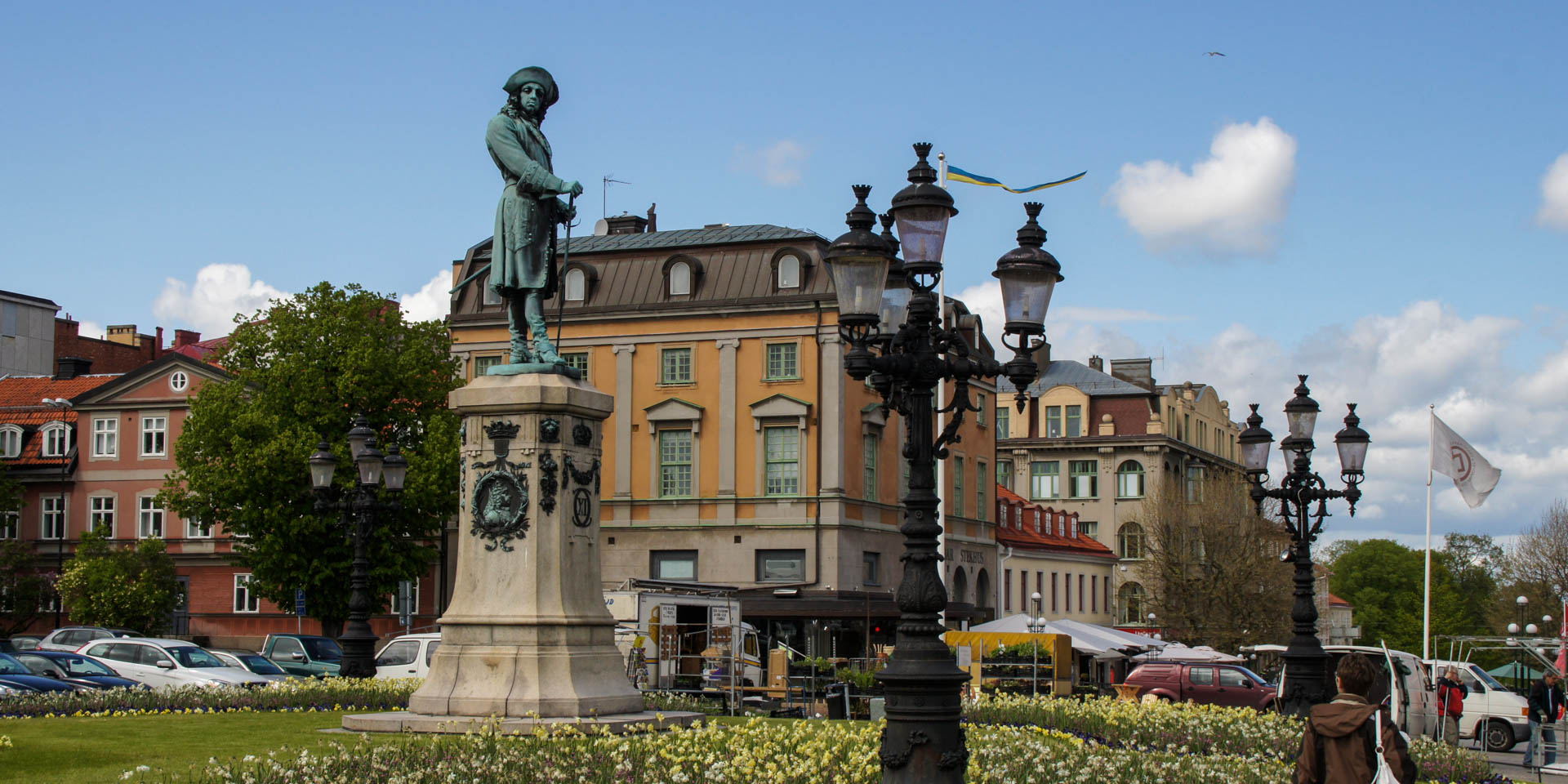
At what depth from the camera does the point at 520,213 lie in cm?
1706

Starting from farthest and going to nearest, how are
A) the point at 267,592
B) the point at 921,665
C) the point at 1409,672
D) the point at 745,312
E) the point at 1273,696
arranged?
the point at 745,312 < the point at 267,592 < the point at 1273,696 < the point at 1409,672 < the point at 921,665

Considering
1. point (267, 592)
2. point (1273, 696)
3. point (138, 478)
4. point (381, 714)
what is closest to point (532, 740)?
point (381, 714)

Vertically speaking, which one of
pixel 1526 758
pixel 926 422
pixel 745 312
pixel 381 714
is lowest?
pixel 1526 758

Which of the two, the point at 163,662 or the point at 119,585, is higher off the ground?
the point at 119,585

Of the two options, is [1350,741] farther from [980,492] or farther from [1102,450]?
[1102,450]

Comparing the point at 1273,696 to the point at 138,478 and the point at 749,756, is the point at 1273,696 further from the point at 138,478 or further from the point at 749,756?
the point at 138,478

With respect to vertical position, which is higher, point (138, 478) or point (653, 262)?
point (653, 262)

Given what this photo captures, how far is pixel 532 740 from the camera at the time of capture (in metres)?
13.6

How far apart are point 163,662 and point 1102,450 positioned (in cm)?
6708

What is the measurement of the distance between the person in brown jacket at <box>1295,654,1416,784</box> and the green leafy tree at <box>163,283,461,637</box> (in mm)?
39054

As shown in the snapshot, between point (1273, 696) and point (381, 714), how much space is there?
25.2 metres

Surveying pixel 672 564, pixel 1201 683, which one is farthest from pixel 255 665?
pixel 1201 683

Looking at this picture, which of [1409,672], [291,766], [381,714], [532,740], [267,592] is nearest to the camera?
[291,766]

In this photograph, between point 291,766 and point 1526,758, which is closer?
point 291,766
